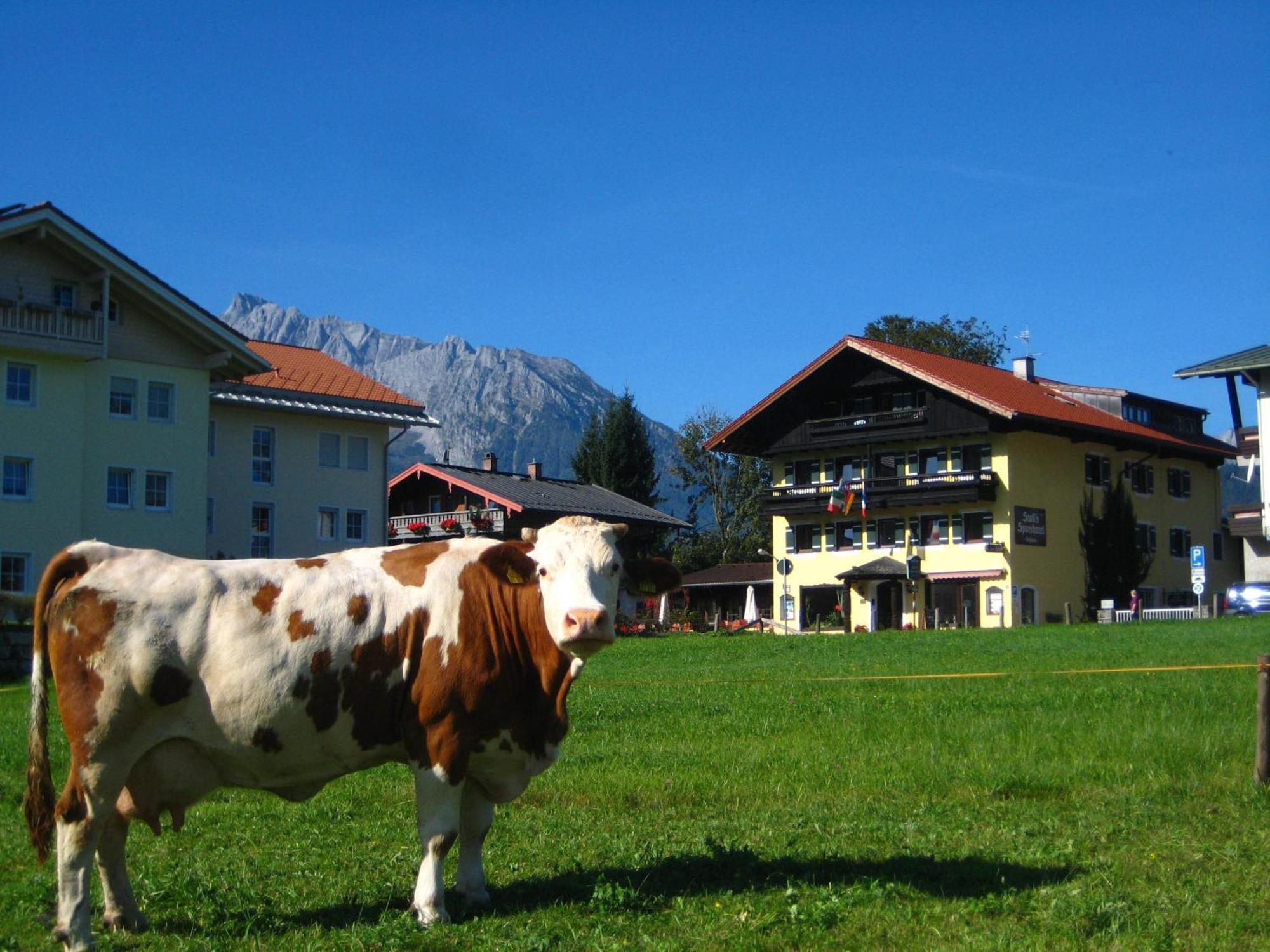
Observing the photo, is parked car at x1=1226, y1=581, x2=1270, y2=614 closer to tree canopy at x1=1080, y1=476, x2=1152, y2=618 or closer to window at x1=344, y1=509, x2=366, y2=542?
tree canopy at x1=1080, y1=476, x2=1152, y2=618

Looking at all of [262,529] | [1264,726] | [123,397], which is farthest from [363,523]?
[1264,726]

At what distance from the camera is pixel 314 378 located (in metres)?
56.3

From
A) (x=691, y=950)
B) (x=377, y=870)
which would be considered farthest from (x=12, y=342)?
(x=691, y=950)

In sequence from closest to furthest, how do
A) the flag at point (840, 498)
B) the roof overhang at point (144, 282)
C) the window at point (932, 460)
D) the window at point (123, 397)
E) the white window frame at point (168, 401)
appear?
the roof overhang at point (144, 282), the window at point (123, 397), the white window frame at point (168, 401), the window at point (932, 460), the flag at point (840, 498)

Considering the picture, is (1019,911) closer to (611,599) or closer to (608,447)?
(611,599)

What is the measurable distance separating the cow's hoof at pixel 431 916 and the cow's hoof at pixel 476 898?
395 mm

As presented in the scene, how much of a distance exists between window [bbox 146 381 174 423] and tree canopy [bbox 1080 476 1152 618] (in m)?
39.2

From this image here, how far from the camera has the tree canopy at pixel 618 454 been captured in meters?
85.8

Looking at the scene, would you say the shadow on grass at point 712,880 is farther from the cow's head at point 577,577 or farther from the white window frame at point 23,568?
the white window frame at point 23,568

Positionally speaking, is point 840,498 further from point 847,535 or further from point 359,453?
point 359,453

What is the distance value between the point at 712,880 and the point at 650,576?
188 cm

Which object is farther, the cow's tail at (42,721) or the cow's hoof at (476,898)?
the cow's hoof at (476,898)

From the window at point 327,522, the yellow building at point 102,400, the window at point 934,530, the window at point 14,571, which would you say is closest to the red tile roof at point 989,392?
the window at point 934,530

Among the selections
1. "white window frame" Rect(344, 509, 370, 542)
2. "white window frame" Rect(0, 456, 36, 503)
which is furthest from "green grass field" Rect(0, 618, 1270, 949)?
"white window frame" Rect(344, 509, 370, 542)
